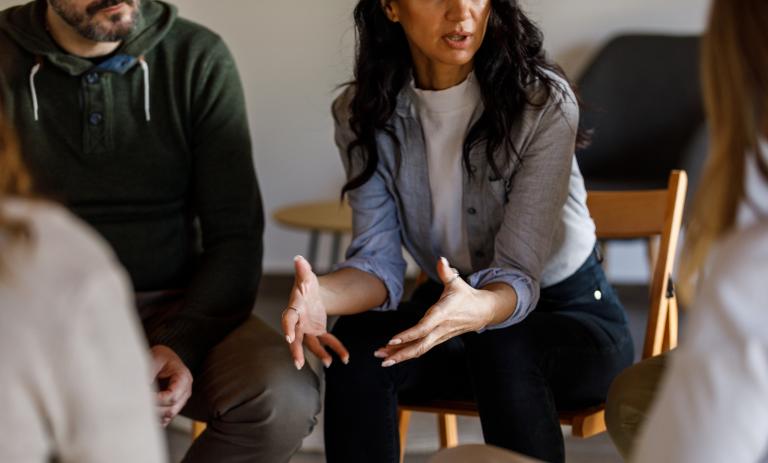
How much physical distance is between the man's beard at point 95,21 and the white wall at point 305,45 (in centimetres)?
223

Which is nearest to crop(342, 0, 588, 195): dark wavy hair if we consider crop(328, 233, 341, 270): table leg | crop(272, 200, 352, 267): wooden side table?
crop(272, 200, 352, 267): wooden side table

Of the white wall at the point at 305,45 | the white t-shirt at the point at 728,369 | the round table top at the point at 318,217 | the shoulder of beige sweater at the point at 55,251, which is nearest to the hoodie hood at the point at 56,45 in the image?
the shoulder of beige sweater at the point at 55,251

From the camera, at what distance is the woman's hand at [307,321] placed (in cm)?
168

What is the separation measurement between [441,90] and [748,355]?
1.11 metres

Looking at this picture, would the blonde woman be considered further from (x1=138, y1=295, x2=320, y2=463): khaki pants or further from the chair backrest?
the chair backrest

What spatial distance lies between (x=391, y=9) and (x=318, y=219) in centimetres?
179

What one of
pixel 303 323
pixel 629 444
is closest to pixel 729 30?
pixel 629 444

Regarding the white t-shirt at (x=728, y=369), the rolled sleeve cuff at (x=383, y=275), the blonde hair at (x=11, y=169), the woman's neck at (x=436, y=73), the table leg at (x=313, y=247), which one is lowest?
the table leg at (x=313, y=247)

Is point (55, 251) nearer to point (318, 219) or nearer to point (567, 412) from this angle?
point (567, 412)

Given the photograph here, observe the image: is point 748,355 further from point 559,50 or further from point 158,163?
point 559,50

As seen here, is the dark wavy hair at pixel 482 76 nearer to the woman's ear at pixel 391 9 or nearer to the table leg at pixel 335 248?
the woman's ear at pixel 391 9

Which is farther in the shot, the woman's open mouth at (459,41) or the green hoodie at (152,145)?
the green hoodie at (152,145)

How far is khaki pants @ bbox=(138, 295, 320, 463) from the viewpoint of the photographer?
67.7 inches

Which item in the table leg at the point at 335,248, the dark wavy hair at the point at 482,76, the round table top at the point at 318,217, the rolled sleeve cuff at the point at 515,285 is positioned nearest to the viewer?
the rolled sleeve cuff at the point at 515,285
